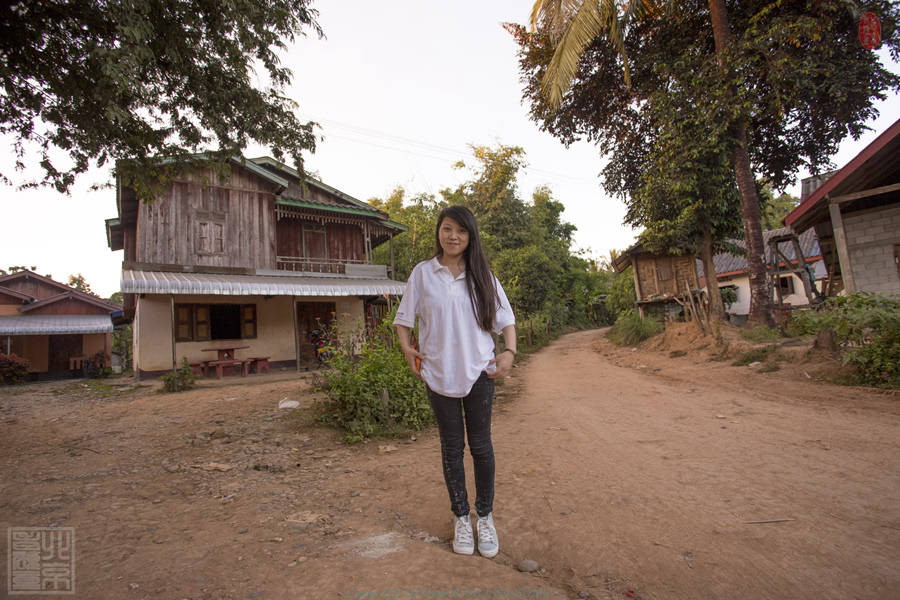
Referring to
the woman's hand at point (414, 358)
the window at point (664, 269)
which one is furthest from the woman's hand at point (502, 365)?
the window at point (664, 269)

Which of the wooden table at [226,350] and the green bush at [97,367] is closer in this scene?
the wooden table at [226,350]

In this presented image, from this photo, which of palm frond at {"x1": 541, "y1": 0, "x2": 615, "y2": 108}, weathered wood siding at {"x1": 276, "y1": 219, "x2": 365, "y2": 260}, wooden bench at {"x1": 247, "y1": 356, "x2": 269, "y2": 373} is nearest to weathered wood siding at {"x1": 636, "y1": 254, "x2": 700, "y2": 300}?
palm frond at {"x1": 541, "y1": 0, "x2": 615, "y2": 108}

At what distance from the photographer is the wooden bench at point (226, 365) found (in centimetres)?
1025

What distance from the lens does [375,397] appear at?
4234 mm

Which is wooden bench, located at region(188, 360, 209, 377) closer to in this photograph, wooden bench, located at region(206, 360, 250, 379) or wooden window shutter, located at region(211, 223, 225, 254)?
wooden bench, located at region(206, 360, 250, 379)

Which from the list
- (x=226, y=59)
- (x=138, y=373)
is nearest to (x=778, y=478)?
(x=226, y=59)

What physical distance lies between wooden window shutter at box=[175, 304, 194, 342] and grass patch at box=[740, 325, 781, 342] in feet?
43.3

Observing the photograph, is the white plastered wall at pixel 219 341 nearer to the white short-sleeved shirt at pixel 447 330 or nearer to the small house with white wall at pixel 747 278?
the white short-sleeved shirt at pixel 447 330

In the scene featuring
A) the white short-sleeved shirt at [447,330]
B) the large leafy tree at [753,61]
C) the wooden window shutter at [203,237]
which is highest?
the large leafy tree at [753,61]

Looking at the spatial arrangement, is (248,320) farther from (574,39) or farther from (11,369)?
(574,39)

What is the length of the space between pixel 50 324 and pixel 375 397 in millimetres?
18334

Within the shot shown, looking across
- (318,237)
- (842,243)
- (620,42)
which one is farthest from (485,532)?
(318,237)

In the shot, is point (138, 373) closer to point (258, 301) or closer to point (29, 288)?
Result: point (258, 301)

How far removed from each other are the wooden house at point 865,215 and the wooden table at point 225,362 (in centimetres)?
1298
